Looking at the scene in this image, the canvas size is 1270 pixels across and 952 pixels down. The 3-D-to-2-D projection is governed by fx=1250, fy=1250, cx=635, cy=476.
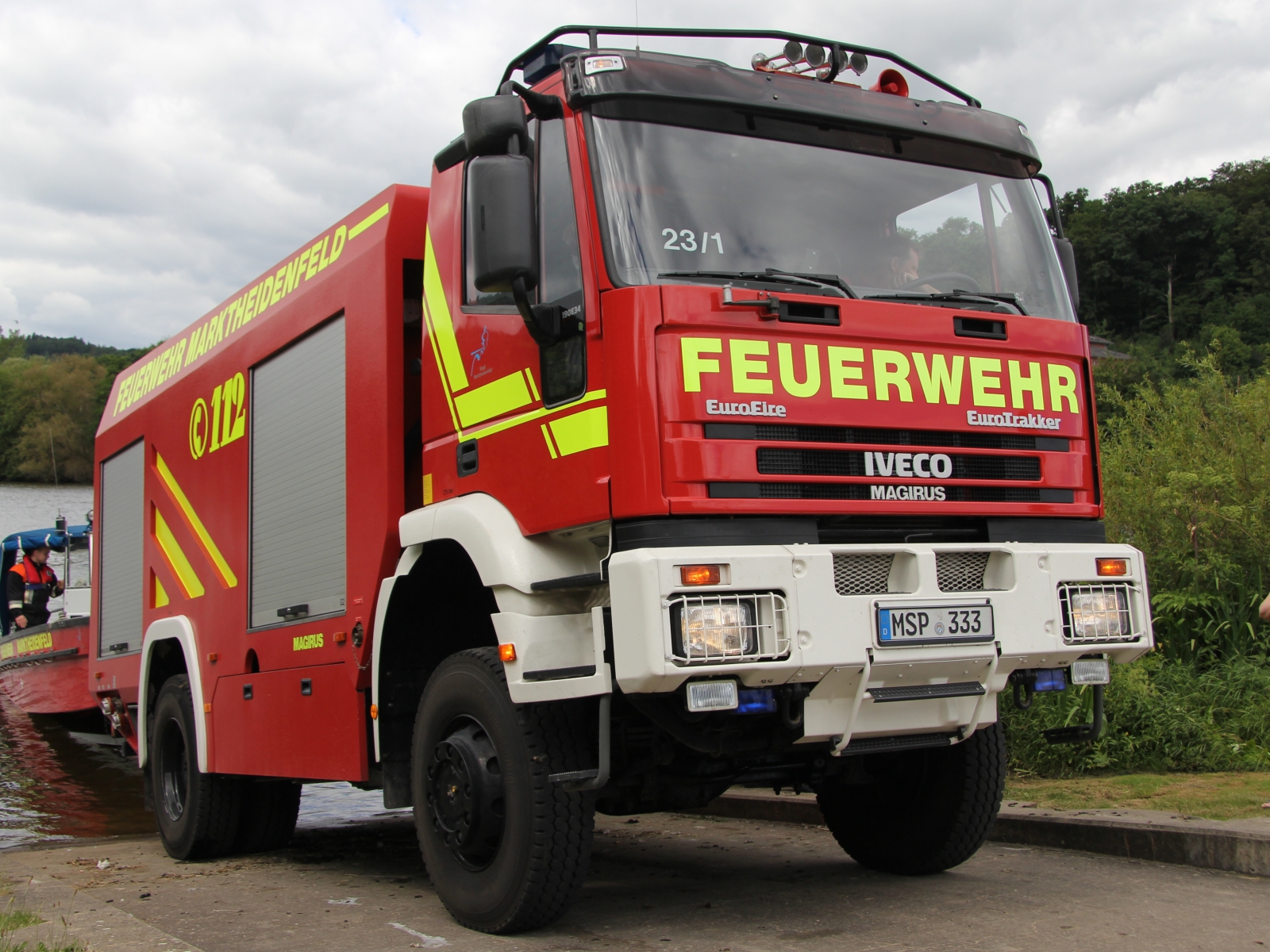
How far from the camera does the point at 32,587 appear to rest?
17312 millimetres

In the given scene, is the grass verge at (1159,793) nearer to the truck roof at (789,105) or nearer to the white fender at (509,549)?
the truck roof at (789,105)

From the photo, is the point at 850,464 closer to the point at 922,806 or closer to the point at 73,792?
the point at 922,806

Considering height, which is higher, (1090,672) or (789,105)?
(789,105)

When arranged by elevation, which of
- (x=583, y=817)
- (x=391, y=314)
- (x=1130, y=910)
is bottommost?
(x=1130, y=910)

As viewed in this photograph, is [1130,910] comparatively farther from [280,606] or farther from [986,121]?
[280,606]

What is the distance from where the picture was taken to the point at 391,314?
5.64 m

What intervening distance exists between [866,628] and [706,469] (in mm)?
755

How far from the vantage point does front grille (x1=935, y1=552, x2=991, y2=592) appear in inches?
178

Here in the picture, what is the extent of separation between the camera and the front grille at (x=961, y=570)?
453cm

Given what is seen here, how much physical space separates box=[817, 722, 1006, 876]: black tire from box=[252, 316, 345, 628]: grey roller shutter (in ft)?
8.67

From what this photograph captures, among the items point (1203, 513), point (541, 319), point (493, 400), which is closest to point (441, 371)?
point (493, 400)

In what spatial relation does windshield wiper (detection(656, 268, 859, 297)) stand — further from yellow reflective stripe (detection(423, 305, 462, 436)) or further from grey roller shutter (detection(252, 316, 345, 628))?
grey roller shutter (detection(252, 316, 345, 628))

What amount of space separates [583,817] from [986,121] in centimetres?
331

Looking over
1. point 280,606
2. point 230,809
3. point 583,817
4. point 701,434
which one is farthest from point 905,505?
point 230,809
